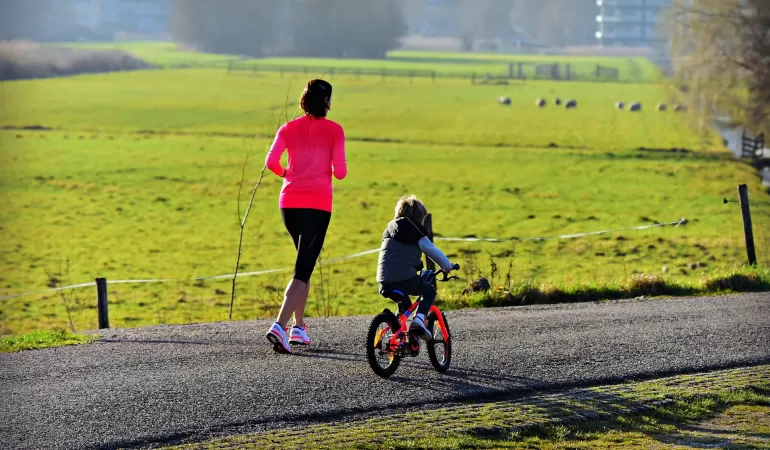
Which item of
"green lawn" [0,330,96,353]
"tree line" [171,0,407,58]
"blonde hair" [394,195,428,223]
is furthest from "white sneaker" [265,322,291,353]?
"tree line" [171,0,407,58]

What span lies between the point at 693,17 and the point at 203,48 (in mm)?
150953

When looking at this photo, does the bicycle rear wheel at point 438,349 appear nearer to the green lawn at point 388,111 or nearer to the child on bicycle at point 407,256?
the child on bicycle at point 407,256

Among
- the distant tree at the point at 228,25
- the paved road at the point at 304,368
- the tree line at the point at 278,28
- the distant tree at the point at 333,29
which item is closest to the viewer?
the paved road at the point at 304,368

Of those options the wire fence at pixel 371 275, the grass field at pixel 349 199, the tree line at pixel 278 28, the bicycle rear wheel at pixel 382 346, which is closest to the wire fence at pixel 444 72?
the tree line at pixel 278 28

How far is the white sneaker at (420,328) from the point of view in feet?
25.5

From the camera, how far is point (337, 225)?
33.1 m

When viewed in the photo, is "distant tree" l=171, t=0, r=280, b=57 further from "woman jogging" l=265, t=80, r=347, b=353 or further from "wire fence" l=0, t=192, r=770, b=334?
"woman jogging" l=265, t=80, r=347, b=353

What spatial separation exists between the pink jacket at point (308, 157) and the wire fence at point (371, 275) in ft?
26.2

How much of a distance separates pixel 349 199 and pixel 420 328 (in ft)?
101

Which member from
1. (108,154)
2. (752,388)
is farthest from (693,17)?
(752,388)

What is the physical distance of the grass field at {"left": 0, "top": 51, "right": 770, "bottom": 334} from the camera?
856 inches

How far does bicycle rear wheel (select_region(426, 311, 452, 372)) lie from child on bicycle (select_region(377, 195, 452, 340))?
0.17 m

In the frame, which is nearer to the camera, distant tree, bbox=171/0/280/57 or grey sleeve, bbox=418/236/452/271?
grey sleeve, bbox=418/236/452/271

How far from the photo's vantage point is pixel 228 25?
18562cm
